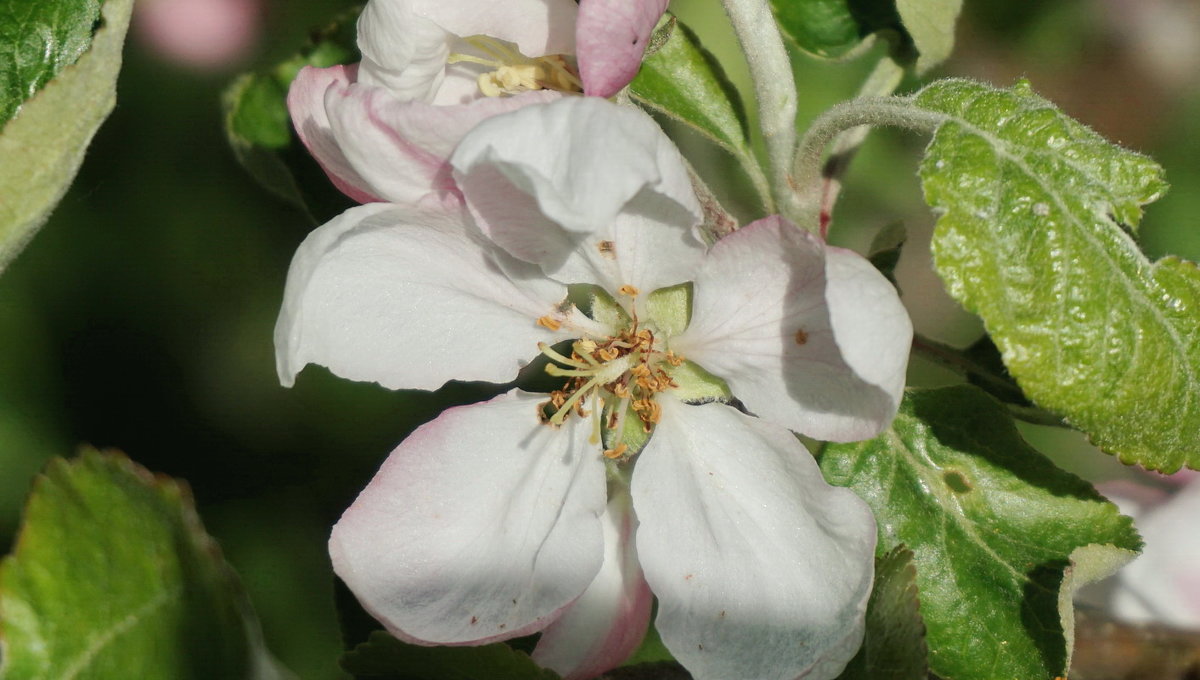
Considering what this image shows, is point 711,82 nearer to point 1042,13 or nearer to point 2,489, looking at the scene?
point 2,489

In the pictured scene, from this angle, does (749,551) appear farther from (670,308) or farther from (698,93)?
(698,93)

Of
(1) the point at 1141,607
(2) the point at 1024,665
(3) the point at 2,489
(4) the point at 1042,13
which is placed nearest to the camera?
(2) the point at 1024,665

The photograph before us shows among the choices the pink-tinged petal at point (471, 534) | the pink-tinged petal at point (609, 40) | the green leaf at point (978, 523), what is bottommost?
the green leaf at point (978, 523)

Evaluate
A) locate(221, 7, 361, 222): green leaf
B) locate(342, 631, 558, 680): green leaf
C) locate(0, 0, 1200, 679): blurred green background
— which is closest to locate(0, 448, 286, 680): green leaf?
locate(342, 631, 558, 680): green leaf

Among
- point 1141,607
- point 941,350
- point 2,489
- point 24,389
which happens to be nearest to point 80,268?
point 24,389

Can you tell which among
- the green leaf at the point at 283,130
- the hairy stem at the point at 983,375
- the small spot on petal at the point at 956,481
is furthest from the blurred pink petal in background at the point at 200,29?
the small spot on petal at the point at 956,481

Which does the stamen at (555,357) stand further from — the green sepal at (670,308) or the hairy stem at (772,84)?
the hairy stem at (772,84)

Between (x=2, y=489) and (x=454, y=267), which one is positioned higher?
(x=454, y=267)
